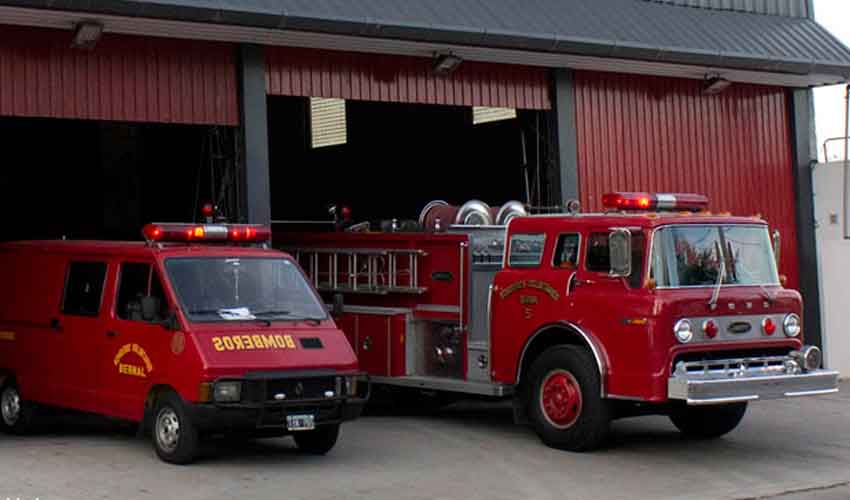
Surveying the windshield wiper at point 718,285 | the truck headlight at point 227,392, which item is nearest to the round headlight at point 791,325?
the windshield wiper at point 718,285

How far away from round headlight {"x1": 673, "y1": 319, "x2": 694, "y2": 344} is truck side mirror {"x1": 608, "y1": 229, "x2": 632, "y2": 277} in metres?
0.71

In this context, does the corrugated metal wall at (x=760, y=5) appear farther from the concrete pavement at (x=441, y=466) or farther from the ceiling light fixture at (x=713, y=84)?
the concrete pavement at (x=441, y=466)

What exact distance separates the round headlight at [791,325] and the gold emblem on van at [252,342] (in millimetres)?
4759

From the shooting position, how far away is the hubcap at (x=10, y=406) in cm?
1373

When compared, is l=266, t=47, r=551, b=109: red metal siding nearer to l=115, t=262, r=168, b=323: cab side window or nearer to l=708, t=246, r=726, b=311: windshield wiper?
l=115, t=262, r=168, b=323: cab side window

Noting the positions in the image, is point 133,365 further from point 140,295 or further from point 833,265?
point 833,265

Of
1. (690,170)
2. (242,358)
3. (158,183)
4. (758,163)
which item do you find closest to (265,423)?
(242,358)

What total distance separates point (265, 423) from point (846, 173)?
12066mm

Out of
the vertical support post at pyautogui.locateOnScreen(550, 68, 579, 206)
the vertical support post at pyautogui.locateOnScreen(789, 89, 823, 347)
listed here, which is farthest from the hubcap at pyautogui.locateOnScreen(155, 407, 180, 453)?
the vertical support post at pyautogui.locateOnScreen(789, 89, 823, 347)

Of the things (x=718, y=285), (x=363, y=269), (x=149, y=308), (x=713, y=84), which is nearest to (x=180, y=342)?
(x=149, y=308)

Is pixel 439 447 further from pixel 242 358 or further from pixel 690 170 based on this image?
pixel 690 170

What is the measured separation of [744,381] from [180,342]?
505 cm

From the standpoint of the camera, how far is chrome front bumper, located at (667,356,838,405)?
1196 cm

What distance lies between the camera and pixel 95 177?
27.3 meters
